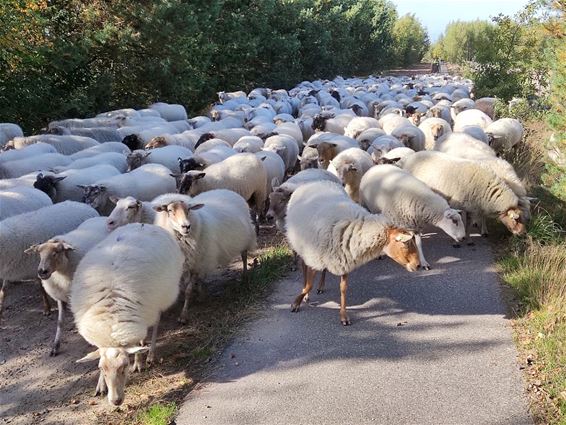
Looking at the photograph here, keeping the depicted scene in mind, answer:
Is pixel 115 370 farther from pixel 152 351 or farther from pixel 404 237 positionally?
pixel 404 237

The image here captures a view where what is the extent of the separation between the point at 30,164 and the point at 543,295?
791 centimetres

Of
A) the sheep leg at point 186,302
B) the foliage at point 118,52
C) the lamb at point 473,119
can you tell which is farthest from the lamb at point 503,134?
the foliage at point 118,52

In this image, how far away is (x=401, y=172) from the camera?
23.7ft

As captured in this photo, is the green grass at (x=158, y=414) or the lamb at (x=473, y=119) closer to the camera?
the green grass at (x=158, y=414)

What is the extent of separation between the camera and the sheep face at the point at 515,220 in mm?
7195

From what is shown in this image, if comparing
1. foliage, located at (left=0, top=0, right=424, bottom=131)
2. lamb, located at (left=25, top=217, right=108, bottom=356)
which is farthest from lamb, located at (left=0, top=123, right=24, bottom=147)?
lamb, located at (left=25, top=217, right=108, bottom=356)

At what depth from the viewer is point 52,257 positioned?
5039 mm

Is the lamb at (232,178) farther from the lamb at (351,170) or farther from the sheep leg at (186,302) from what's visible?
the sheep leg at (186,302)

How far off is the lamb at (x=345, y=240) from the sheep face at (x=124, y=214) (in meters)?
1.89

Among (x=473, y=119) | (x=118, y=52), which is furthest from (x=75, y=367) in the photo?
(x=118, y=52)

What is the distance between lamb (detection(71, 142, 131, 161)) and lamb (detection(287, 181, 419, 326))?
5447 mm

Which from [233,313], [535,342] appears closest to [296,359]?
[233,313]

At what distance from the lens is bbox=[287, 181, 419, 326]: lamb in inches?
208

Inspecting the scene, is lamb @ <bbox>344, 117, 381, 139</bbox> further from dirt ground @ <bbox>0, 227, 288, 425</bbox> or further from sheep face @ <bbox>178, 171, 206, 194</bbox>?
dirt ground @ <bbox>0, 227, 288, 425</bbox>
